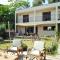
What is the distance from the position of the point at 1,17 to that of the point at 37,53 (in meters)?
31.3

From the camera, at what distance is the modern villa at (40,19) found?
32969mm

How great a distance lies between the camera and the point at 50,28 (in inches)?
1374

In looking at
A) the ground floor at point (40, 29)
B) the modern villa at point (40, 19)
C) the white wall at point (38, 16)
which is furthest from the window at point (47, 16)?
the ground floor at point (40, 29)

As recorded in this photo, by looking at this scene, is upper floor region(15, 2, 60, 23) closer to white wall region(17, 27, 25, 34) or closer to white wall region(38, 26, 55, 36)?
white wall region(17, 27, 25, 34)

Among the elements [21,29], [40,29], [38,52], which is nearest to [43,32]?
[40,29]

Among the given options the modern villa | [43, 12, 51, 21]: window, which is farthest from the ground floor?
[43, 12, 51, 21]: window

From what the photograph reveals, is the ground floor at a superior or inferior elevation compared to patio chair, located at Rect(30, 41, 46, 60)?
inferior

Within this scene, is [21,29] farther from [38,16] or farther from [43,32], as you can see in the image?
[43,32]

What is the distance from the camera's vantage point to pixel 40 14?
120ft

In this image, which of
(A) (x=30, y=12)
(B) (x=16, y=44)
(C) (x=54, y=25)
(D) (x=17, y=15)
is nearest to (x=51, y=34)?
(C) (x=54, y=25)

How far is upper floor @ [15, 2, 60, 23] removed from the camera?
3308 centimetres

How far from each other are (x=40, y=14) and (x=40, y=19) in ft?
4.39

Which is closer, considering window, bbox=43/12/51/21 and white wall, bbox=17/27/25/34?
window, bbox=43/12/51/21

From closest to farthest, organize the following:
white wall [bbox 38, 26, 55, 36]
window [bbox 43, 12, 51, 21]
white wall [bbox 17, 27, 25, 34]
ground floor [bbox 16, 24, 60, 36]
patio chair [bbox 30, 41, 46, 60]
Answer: patio chair [bbox 30, 41, 46, 60] → white wall [bbox 38, 26, 55, 36] → ground floor [bbox 16, 24, 60, 36] → window [bbox 43, 12, 51, 21] → white wall [bbox 17, 27, 25, 34]
